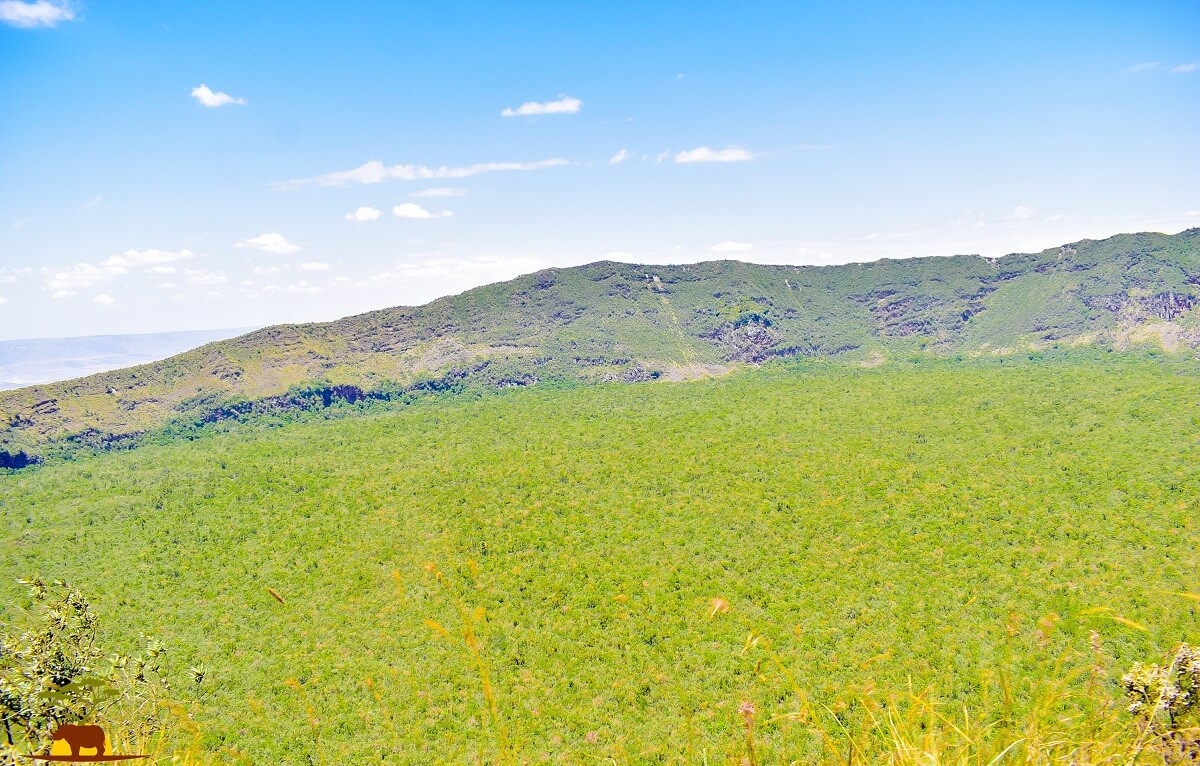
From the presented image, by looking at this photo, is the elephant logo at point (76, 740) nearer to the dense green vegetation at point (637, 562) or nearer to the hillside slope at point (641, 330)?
the dense green vegetation at point (637, 562)

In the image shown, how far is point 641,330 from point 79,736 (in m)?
108

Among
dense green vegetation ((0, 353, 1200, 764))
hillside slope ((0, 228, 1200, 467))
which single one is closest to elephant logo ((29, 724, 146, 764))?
→ dense green vegetation ((0, 353, 1200, 764))

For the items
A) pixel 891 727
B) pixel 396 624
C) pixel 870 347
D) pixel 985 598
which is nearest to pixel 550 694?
pixel 396 624

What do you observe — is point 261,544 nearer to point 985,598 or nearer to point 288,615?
point 288,615

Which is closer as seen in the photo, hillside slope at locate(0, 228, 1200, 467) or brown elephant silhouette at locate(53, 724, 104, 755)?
brown elephant silhouette at locate(53, 724, 104, 755)

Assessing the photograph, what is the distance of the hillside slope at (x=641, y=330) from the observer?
7644 cm

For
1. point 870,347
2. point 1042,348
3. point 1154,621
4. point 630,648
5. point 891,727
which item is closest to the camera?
point 891,727

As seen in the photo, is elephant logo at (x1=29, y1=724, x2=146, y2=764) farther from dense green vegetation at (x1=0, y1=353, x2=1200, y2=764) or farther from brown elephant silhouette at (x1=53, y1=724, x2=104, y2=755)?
dense green vegetation at (x1=0, y1=353, x2=1200, y2=764)

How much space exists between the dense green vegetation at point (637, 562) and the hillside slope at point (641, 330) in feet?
65.6

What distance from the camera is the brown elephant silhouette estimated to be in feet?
8.36

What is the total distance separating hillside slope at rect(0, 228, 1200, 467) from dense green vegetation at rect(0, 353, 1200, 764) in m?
20.0

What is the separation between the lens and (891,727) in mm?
3387

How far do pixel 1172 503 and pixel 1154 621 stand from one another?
1295 cm

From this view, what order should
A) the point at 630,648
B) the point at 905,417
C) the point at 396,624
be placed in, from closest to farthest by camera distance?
the point at 630,648 < the point at 396,624 < the point at 905,417
